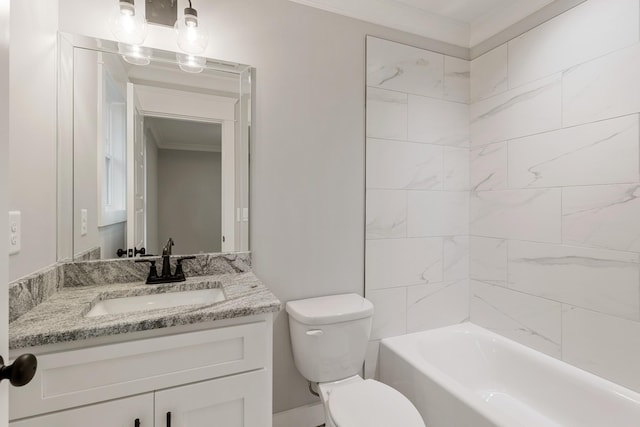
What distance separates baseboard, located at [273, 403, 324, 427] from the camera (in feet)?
5.57

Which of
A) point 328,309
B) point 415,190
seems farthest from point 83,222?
point 415,190

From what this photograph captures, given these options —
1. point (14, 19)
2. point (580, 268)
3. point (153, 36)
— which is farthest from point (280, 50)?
point (580, 268)

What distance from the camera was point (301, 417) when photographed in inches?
68.3

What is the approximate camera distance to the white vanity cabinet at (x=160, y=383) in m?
0.85

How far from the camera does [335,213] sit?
1797 mm

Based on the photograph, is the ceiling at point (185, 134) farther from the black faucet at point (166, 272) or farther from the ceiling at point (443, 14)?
the ceiling at point (443, 14)

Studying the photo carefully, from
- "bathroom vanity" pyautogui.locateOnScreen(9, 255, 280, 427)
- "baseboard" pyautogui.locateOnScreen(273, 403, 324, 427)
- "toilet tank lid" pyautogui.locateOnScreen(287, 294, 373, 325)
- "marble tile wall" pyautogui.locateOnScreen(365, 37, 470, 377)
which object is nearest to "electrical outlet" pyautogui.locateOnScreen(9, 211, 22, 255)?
"bathroom vanity" pyautogui.locateOnScreen(9, 255, 280, 427)

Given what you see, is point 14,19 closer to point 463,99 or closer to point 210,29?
point 210,29

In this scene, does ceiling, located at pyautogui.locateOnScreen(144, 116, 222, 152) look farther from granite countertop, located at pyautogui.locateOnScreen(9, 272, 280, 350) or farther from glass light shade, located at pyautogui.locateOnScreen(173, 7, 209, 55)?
granite countertop, located at pyautogui.locateOnScreen(9, 272, 280, 350)

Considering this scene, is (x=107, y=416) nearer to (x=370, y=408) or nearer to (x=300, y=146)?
(x=370, y=408)

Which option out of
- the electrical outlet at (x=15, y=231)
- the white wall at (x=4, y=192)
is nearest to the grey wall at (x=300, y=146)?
the electrical outlet at (x=15, y=231)

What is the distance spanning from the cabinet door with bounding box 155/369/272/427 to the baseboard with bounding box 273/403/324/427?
712 mm

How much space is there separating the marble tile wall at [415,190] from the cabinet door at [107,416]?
4.16ft

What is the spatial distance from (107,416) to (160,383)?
152 millimetres
